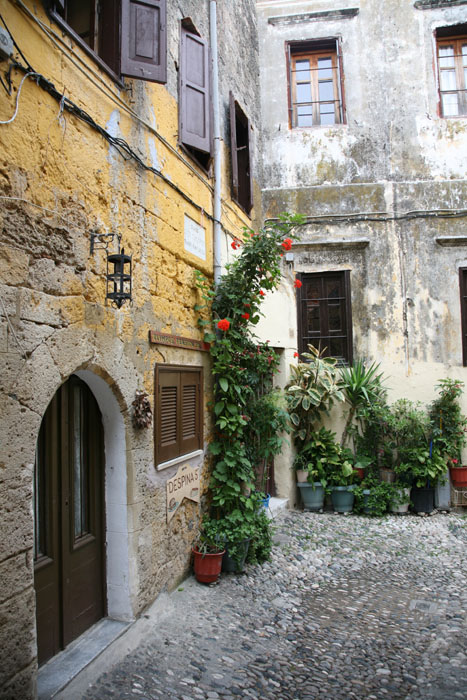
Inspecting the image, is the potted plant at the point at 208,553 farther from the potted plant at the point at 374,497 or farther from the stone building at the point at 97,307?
the potted plant at the point at 374,497

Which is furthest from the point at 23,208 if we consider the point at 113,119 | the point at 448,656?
the point at 448,656

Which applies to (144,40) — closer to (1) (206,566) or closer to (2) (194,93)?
(2) (194,93)

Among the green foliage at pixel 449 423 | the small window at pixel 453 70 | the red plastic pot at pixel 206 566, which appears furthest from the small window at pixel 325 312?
the red plastic pot at pixel 206 566

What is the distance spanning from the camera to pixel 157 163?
4.65 meters

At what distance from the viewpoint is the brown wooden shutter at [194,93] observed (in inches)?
205

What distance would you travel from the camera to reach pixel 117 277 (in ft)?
12.1

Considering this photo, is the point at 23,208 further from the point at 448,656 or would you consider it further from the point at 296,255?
the point at 296,255

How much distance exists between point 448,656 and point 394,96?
26.9 feet

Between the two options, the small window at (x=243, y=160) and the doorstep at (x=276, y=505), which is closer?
the doorstep at (x=276, y=505)

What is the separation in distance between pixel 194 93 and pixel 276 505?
5222mm

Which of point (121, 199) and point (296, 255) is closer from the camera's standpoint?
point (121, 199)

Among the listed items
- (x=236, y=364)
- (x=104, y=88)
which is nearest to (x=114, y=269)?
(x=104, y=88)

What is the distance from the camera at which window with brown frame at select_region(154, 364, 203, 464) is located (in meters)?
4.49

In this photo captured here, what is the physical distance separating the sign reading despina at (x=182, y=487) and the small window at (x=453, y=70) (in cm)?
743
